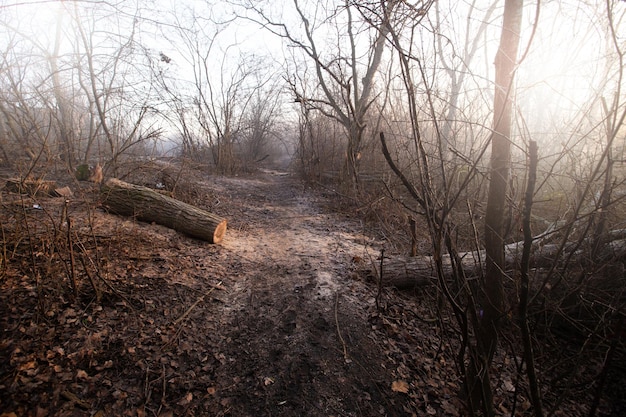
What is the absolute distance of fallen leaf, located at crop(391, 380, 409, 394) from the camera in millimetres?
2198

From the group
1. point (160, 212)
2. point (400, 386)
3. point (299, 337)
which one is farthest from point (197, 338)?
point (160, 212)

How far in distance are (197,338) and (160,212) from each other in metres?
2.47

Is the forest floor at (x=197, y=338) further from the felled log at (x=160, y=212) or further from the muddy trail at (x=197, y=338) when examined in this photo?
the felled log at (x=160, y=212)

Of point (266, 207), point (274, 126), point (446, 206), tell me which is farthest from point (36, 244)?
point (274, 126)

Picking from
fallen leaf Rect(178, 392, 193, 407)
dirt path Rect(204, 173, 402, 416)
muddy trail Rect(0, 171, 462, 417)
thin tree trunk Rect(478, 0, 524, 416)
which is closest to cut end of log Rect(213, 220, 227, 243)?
dirt path Rect(204, 173, 402, 416)

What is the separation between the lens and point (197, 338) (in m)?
2.50

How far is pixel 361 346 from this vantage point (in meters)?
2.52

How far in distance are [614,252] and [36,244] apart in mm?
5507

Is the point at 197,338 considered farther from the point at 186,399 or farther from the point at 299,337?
the point at 299,337

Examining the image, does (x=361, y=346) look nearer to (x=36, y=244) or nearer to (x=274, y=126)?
(x=36, y=244)

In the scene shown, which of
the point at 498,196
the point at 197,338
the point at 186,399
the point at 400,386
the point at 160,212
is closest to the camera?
the point at 498,196

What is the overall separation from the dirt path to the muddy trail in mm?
11

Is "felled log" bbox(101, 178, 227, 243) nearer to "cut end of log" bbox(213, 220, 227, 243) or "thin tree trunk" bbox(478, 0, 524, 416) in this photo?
"cut end of log" bbox(213, 220, 227, 243)

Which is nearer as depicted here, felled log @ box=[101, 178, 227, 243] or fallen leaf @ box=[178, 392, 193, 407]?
fallen leaf @ box=[178, 392, 193, 407]
